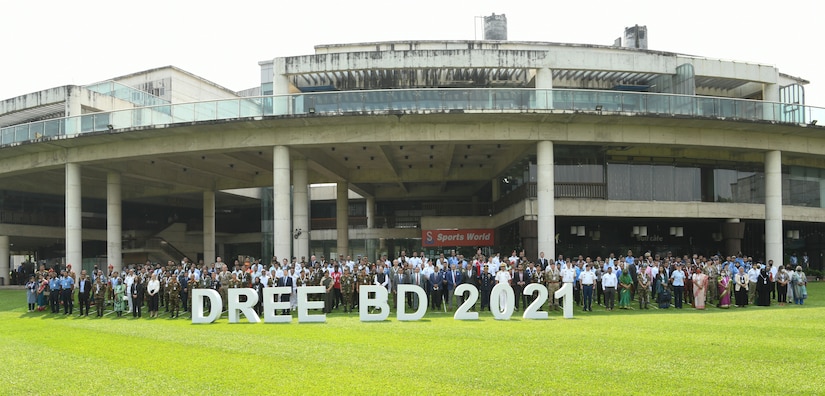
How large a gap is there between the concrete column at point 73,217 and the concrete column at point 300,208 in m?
11.7

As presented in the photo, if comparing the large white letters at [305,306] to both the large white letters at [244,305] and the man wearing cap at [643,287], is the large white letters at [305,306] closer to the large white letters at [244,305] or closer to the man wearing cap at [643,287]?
the large white letters at [244,305]

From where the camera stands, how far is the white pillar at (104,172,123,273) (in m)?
38.0

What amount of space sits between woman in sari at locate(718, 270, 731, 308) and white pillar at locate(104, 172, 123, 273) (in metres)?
30.8

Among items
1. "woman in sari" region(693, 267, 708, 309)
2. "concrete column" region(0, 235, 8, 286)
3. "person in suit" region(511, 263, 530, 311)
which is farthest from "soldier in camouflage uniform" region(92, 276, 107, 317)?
"concrete column" region(0, 235, 8, 286)

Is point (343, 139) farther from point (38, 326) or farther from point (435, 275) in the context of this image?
point (38, 326)

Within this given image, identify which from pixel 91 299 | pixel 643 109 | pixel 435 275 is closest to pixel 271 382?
pixel 435 275

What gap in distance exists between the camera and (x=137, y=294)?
24.3m

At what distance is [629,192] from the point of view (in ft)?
116

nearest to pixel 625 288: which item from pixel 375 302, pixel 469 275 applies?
pixel 469 275

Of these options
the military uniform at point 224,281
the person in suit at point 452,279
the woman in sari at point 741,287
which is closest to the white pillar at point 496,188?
the person in suit at point 452,279

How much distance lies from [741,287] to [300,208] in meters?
22.1

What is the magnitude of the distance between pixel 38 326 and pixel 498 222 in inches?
1113

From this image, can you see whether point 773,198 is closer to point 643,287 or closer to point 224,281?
point 643,287

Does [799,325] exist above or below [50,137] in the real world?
below
